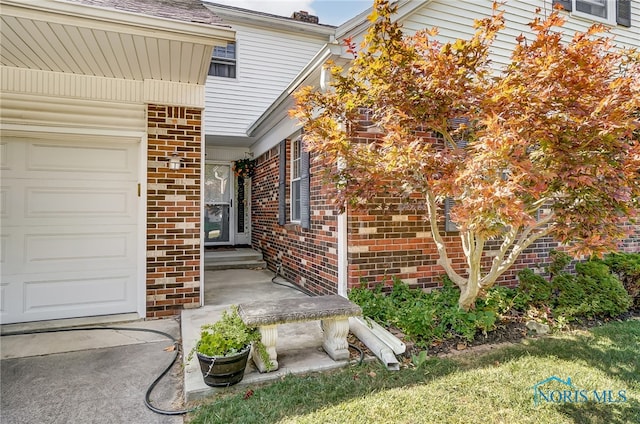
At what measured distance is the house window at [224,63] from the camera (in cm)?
866

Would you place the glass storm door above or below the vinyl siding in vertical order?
below

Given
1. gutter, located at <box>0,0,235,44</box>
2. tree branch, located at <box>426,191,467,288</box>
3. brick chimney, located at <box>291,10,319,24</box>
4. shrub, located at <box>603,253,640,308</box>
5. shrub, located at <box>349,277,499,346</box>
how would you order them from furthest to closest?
1. brick chimney, located at <box>291,10,319,24</box>
2. shrub, located at <box>603,253,640,308</box>
3. tree branch, located at <box>426,191,467,288</box>
4. shrub, located at <box>349,277,499,346</box>
5. gutter, located at <box>0,0,235,44</box>

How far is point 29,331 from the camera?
3838 mm

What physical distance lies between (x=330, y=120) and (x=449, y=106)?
1.12 metres

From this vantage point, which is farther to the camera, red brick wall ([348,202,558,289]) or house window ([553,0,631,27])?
house window ([553,0,631,27])

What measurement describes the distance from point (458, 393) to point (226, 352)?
178 centimetres

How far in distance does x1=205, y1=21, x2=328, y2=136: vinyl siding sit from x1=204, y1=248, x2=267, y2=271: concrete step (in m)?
2.89

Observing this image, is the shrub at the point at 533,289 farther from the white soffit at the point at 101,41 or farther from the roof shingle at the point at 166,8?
the roof shingle at the point at 166,8

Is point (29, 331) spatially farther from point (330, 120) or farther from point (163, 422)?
point (330, 120)

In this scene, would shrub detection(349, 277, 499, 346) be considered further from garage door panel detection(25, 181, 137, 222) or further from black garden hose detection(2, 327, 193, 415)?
garage door panel detection(25, 181, 137, 222)

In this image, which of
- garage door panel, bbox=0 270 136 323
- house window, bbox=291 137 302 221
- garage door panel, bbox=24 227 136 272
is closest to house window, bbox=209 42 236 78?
house window, bbox=291 137 302 221

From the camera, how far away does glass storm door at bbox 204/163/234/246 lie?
9.08m

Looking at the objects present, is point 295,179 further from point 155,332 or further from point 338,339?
point 338,339

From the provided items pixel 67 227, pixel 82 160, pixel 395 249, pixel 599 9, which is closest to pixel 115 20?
pixel 82 160
